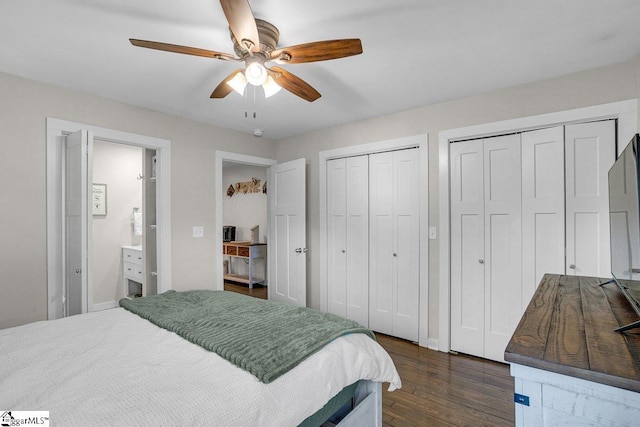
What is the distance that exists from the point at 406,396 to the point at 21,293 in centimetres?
299

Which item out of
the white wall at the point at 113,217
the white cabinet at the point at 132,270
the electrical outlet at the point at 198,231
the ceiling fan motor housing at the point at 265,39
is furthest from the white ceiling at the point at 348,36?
the white cabinet at the point at 132,270

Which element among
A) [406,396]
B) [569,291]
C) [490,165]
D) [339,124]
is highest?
[339,124]

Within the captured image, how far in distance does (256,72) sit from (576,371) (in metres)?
1.80

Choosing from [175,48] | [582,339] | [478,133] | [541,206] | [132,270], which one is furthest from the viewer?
[132,270]

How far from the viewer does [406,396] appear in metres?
2.20

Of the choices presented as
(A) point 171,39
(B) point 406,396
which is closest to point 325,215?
(B) point 406,396

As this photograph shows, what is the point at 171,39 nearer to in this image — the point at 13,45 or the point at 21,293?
the point at 13,45

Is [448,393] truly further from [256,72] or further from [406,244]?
[256,72]

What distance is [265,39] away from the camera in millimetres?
1717

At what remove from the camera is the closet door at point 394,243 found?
Result: 10.3 ft

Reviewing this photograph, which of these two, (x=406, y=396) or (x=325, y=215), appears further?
(x=325, y=215)

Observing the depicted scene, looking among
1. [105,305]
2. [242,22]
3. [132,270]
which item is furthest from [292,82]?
[105,305]

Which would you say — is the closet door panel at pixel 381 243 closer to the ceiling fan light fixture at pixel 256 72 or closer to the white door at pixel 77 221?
the ceiling fan light fixture at pixel 256 72

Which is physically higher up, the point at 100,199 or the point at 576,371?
the point at 100,199
